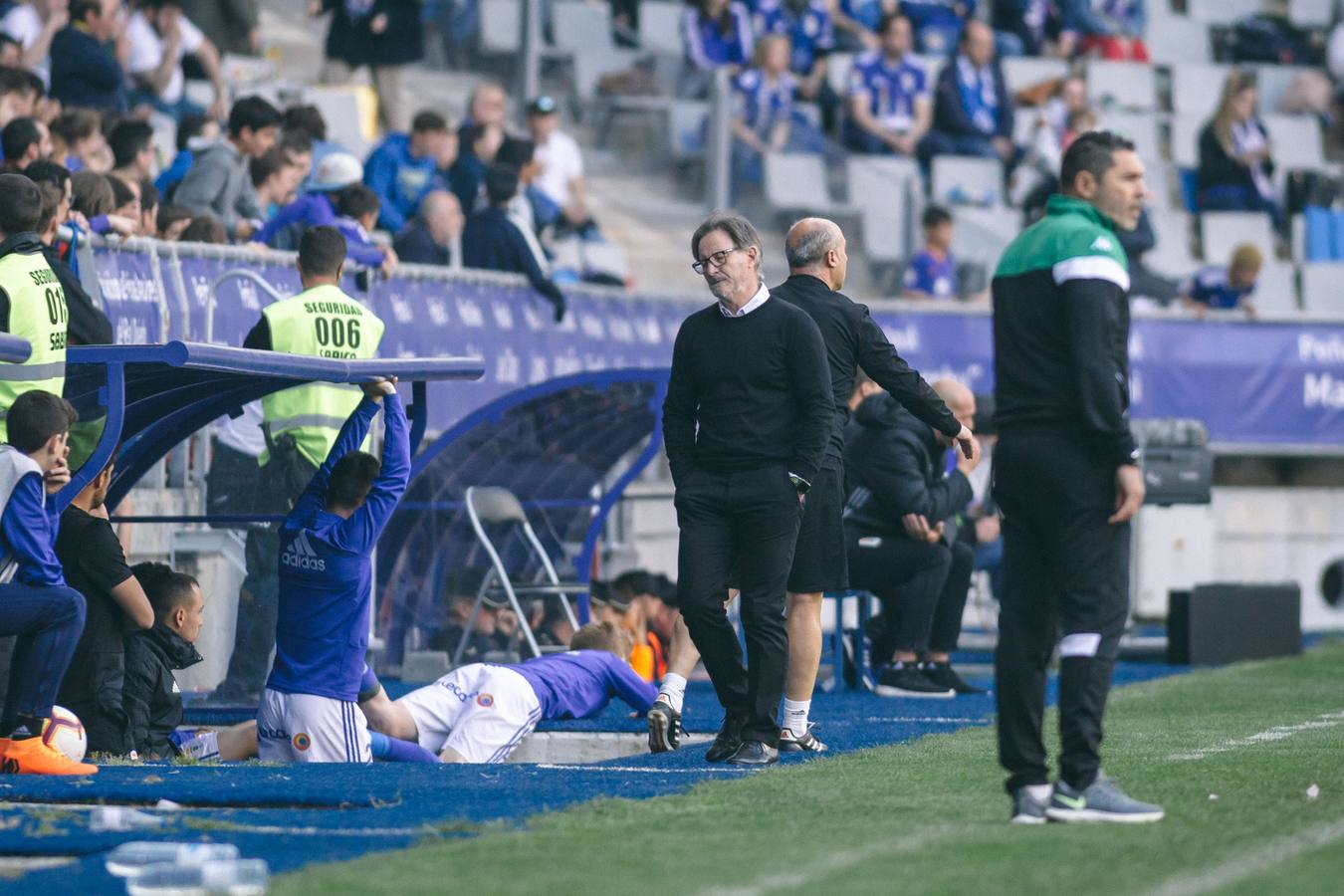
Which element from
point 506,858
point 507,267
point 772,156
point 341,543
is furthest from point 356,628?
point 772,156

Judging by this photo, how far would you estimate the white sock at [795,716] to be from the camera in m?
9.27

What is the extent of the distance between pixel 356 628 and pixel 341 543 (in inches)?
13.6

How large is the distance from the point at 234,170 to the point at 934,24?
38.2ft

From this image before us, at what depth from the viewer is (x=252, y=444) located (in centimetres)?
1160

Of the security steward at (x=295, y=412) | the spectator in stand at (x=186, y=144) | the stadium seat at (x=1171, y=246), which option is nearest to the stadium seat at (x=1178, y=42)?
the stadium seat at (x=1171, y=246)

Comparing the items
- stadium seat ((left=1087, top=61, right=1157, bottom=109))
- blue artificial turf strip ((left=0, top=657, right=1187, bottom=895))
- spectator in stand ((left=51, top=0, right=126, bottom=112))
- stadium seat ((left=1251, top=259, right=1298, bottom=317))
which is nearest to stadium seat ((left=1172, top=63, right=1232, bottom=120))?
stadium seat ((left=1087, top=61, right=1157, bottom=109))

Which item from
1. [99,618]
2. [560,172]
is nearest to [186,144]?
[560,172]

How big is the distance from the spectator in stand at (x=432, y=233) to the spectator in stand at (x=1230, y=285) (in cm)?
732

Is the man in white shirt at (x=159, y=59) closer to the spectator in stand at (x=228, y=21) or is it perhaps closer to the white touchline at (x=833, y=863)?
the spectator in stand at (x=228, y=21)

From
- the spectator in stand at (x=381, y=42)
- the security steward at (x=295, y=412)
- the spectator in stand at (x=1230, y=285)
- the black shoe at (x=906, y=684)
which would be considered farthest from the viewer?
the spectator in stand at (x=1230, y=285)

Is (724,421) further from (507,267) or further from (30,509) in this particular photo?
(507,267)

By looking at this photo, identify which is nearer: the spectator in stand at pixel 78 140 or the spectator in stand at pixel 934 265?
the spectator in stand at pixel 78 140

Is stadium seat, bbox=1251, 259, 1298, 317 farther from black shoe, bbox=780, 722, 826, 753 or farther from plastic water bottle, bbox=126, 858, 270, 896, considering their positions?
plastic water bottle, bbox=126, 858, 270, 896

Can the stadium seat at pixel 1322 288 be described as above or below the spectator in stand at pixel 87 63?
below
